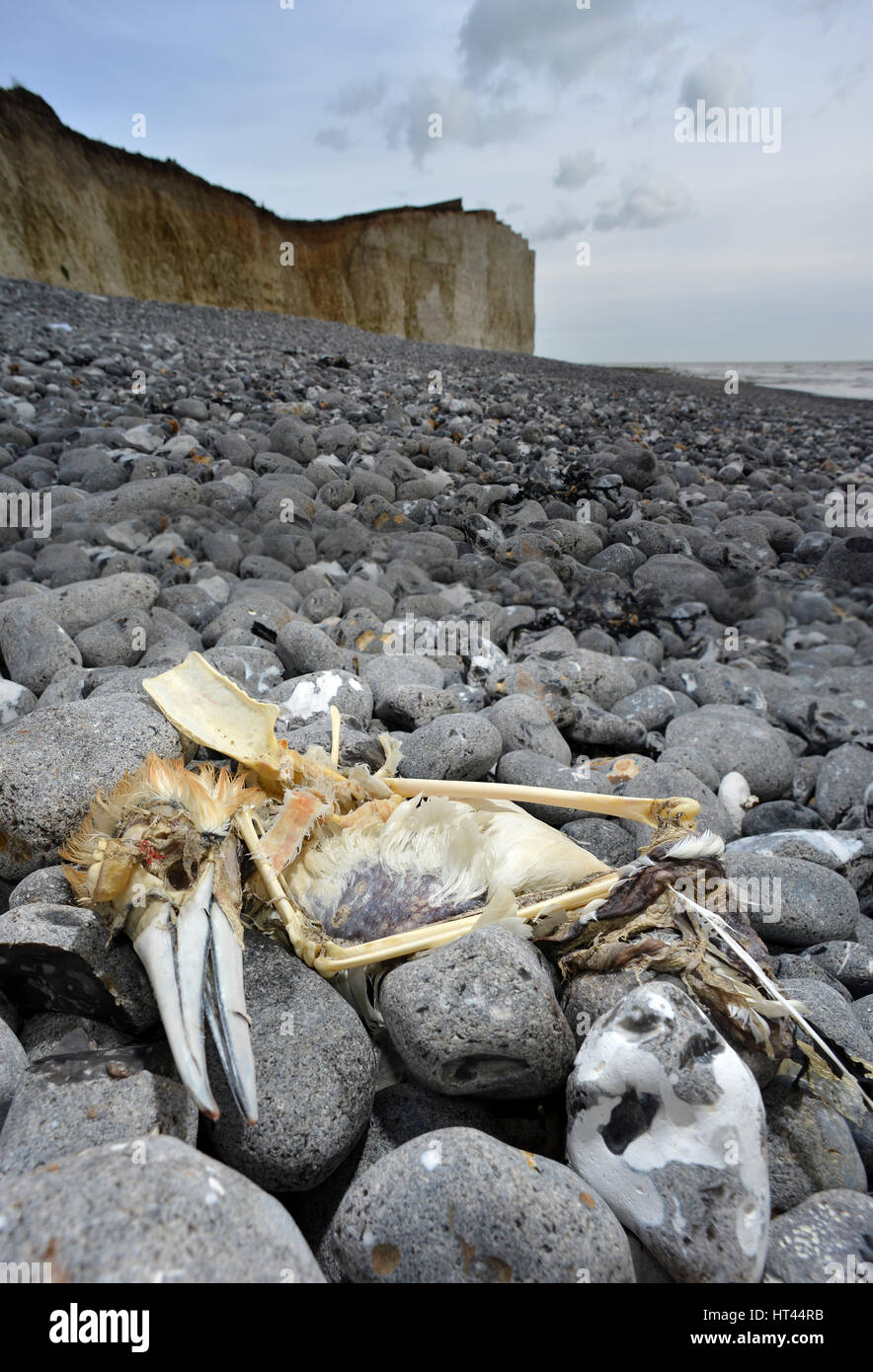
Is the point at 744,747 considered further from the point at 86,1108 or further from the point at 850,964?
the point at 86,1108

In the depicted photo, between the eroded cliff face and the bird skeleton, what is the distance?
17.3 m

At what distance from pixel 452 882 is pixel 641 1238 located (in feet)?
2.86

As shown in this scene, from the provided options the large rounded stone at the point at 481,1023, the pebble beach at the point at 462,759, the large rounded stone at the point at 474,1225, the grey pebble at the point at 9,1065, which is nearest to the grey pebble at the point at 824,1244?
the pebble beach at the point at 462,759

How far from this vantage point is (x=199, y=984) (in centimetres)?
154

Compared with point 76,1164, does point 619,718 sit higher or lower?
higher

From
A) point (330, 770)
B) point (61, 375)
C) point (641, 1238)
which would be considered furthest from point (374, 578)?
point (61, 375)

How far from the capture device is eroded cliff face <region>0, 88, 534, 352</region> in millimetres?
17172

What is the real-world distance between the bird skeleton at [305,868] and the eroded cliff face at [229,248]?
681 inches

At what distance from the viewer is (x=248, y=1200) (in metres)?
1.19

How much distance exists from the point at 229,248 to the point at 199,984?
24696 mm

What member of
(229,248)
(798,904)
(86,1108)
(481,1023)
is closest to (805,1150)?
(481,1023)

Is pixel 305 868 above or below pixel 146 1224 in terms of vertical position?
above

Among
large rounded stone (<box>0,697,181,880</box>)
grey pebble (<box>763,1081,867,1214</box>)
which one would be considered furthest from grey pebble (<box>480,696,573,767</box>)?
grey pebble (<box>763,1081,867,1214</box>)
